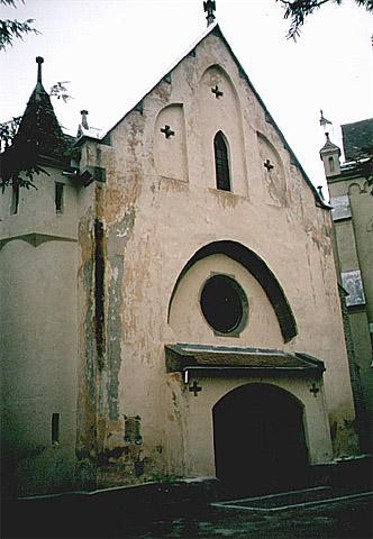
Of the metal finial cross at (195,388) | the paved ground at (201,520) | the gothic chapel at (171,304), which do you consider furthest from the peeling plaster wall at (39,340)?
the metal finial cross at (195,388)

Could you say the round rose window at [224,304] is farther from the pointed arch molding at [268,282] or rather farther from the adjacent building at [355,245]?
the adjacent building at [355,245]

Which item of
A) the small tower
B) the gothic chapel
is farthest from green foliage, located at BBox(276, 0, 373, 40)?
the small tower

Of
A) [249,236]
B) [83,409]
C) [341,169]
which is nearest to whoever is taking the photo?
[83,409]

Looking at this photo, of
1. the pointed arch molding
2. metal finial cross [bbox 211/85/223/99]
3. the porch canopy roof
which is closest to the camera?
the porch canopy roof

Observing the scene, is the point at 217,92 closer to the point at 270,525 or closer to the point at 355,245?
the point at 355,245

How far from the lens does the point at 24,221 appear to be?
13711 millimetres

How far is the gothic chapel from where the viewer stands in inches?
487

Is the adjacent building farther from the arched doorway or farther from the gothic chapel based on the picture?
the arched doorway

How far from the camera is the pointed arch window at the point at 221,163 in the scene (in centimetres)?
1673

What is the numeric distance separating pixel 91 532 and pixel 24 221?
7.55m

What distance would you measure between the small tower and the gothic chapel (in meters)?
7.84

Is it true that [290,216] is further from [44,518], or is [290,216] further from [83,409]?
[44,518]

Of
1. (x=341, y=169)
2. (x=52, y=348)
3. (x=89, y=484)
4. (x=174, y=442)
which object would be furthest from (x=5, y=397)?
(x=341, y=169)

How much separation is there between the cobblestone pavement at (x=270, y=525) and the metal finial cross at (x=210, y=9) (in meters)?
15.4
